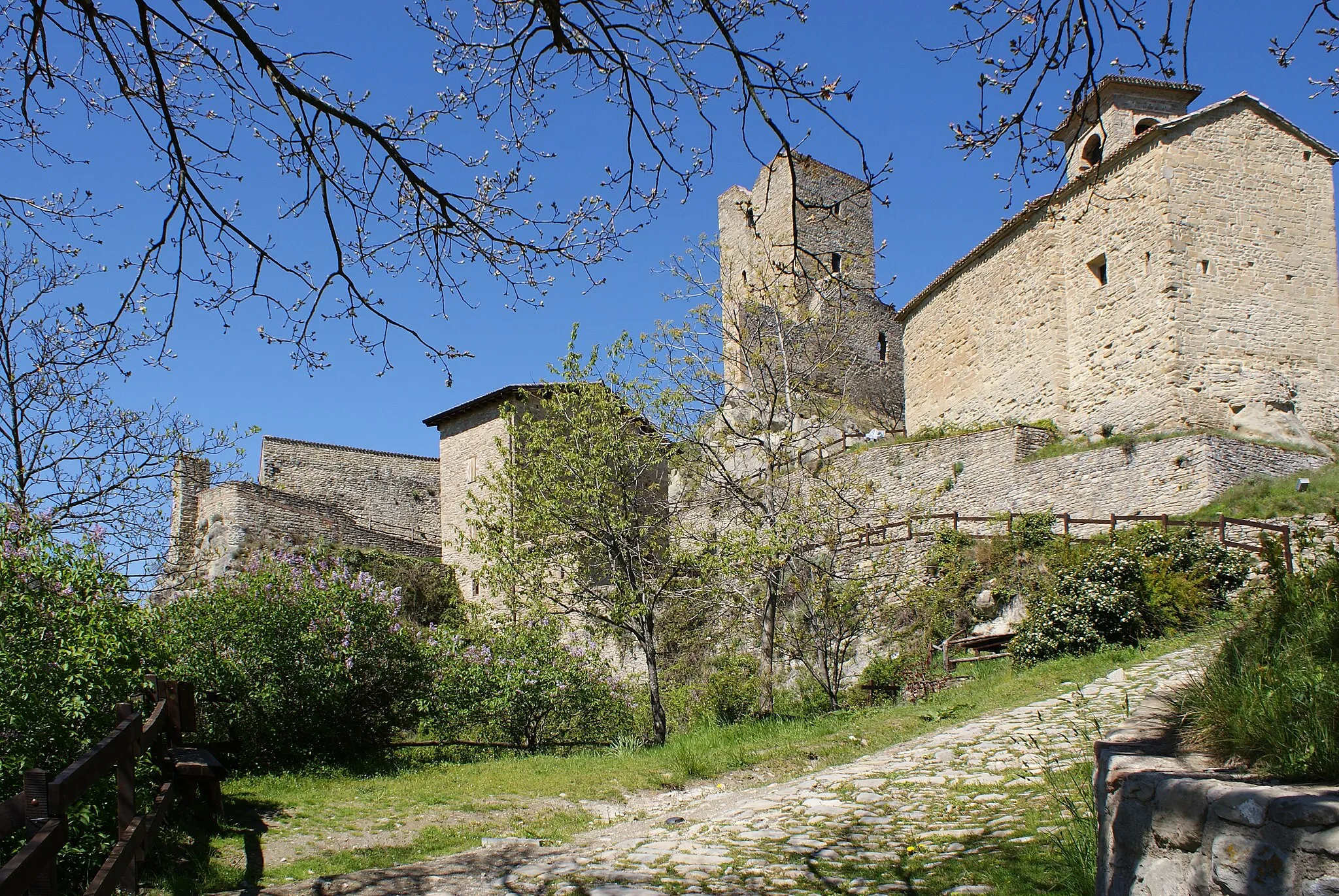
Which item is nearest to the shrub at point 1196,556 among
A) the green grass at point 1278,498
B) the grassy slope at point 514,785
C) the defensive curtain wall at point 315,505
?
the grassy slope at point 514,785

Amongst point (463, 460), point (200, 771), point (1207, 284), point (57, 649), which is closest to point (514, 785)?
point (200, 771)

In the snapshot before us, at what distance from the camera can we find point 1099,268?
21625mm

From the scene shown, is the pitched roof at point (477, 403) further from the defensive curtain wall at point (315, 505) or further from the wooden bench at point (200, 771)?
the wooden bench at point (200, 771)

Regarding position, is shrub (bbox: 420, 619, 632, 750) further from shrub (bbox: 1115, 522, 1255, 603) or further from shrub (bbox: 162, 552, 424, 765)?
shrub (bbox: 1115, 522, 1255, 603)

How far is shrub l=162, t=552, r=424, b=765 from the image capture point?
38.6 ft

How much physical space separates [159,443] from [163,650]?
12.7ft

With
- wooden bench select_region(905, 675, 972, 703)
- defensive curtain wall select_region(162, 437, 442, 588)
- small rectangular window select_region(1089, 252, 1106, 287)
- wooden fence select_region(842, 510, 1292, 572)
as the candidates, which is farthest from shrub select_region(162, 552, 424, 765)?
small rectangular window select_region(1089, 252, 1106, 287)

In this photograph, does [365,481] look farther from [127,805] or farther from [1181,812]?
[1181,812]

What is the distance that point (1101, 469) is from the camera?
59.7 feet

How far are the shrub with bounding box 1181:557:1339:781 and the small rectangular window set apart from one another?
18476 millimetres

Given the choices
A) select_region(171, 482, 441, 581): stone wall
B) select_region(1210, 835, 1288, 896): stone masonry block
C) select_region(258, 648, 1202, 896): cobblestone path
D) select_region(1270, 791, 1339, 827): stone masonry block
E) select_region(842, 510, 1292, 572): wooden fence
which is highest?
select_region(171, 482, 441, 581): stone wall

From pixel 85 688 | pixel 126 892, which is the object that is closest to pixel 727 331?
pixel 85 688

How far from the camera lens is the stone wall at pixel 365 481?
107 feet

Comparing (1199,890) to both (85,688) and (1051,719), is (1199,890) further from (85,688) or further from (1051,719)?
(85,688)
